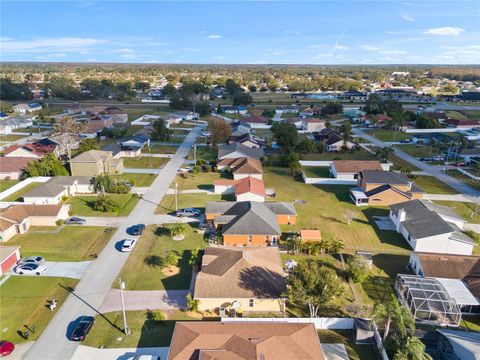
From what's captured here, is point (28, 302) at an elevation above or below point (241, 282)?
below

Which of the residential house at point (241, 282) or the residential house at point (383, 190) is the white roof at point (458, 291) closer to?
the residential house at point (241, 282)

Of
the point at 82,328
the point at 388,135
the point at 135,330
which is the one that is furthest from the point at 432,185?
the point at 82,328

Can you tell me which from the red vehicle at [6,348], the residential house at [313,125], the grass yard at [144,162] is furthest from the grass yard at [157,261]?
the residential house at [313,125]

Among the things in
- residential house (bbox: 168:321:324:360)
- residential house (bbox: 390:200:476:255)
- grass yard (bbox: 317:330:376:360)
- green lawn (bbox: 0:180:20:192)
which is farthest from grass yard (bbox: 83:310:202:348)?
green lawn (bbox: 0:180:20:192)

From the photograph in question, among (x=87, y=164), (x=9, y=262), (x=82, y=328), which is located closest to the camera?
(x=82, y=328)

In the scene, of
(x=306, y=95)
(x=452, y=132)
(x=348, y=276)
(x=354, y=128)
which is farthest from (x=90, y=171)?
(x=306, y=95)

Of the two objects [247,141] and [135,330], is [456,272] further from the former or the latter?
[247,141]
